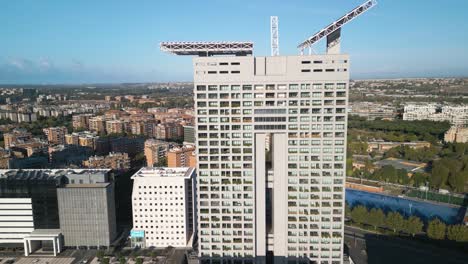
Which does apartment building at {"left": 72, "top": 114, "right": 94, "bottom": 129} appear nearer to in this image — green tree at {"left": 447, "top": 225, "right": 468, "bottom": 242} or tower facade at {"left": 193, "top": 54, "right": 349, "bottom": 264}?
tower facade at {"left": 193, "top": 54, "right": 349, "bottom": 264}

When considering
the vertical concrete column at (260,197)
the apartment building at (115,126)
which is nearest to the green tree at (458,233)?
the vertical concrete column at (260,197)

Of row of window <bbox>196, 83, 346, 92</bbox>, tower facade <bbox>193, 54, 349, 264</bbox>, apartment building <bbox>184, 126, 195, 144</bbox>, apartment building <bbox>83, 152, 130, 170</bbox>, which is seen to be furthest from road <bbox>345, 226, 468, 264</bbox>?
apartment building <bbox>184, 126, 195, 144</bbox>

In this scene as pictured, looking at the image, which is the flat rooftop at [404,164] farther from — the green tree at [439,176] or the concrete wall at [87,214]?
the concrete wall at [87,214]

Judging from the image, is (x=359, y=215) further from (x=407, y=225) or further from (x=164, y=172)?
(x=164, y=172)

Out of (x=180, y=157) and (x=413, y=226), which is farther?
(x=180, y=157)

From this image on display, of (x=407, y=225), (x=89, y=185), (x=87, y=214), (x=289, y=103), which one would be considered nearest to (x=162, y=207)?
(x=87, y=214)

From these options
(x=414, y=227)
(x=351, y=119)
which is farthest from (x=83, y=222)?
(x=351, y=119)
